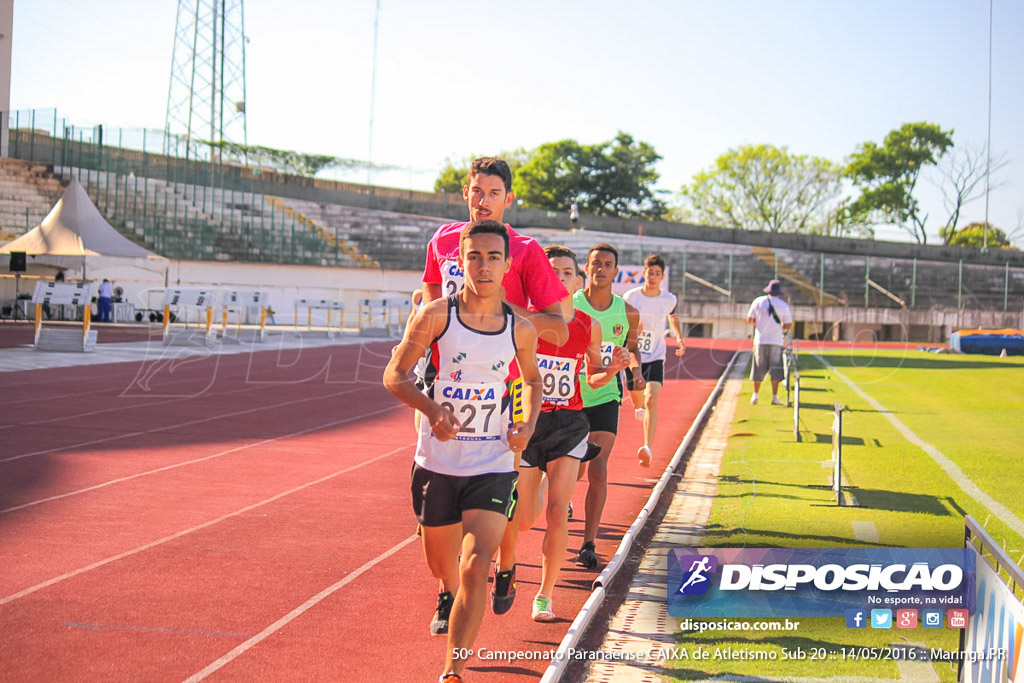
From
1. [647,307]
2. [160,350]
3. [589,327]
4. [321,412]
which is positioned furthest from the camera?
[160,350]

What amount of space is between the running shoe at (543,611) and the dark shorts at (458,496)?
1.19 m

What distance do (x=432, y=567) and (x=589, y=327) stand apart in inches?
81.6

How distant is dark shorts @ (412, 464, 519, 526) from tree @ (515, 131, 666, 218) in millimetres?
71666

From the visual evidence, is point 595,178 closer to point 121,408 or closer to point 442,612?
point 121,408

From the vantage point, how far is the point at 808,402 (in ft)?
55.1

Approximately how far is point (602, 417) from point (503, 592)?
1.84m

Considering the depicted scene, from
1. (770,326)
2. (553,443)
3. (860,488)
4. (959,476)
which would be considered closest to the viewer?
(553,443)

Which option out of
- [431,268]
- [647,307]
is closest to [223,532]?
[431,268]

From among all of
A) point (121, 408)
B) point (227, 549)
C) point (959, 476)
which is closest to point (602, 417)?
point (227, 549)

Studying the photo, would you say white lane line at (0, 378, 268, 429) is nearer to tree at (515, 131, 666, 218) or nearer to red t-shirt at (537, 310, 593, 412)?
red t-shirt at (537, 310, 593, 412)

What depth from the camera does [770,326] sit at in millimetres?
15711

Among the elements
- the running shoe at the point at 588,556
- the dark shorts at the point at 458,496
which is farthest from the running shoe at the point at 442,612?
the running shoe at the point at 588,556

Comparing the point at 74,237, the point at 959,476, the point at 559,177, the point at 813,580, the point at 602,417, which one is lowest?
the point at 959,476

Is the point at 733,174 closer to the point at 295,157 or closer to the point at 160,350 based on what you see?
the point at 295,157
